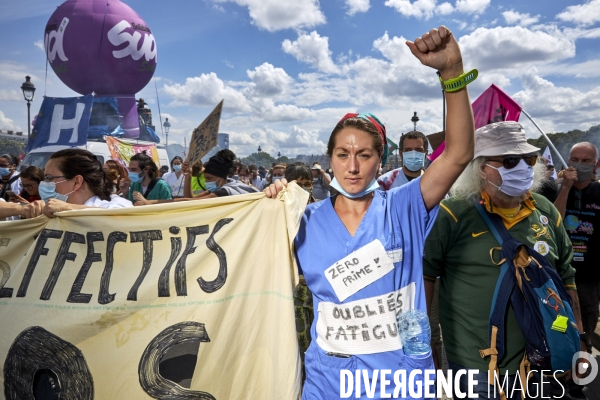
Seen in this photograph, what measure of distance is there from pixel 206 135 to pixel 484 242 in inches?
139

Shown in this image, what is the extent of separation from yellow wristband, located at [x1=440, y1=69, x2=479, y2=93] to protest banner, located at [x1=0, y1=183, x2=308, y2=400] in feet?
2.82

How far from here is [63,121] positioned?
13.2 meters

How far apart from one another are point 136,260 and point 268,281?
82 cm

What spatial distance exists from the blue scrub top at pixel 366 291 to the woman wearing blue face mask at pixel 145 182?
4880 mm

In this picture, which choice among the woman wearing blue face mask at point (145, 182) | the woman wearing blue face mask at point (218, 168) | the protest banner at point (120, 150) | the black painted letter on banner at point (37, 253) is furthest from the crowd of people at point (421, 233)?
the protest banner at point (120, 150)

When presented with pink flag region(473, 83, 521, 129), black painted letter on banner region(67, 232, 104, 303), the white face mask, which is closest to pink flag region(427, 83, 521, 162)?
pink flag region(473, 83, 521, 129)

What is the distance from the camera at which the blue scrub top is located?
1828 mm

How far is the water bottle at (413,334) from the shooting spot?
71.8 inches

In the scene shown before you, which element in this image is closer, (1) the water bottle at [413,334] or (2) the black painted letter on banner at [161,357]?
(1) the water bottle at [413,334]

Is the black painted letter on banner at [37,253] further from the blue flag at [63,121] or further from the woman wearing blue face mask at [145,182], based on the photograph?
the blue flag at [63,121]

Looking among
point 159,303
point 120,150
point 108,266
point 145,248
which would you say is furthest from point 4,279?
point 120,150

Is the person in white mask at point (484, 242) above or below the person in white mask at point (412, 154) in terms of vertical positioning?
below

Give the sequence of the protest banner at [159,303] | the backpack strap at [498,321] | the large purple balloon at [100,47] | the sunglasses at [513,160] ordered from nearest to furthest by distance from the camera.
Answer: the backpack strap at [498,321]
the protest banner at [159,303]
the sunglasses at [513,160]
the large purple balloon at [100,47]

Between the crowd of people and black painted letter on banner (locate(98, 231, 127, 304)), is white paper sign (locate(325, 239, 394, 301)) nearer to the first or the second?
the crowd of people
